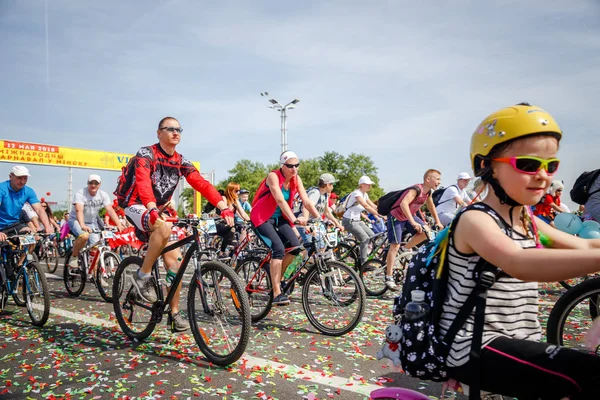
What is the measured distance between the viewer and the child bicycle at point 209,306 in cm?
384

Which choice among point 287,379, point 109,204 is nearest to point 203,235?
point 287,379

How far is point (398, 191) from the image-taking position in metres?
7.41

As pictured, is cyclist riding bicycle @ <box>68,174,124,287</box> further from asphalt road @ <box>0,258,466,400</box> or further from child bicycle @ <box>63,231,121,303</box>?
asphalt road @ <box>0,258,466,400</box>

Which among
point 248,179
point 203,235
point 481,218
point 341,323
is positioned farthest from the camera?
point 248,179

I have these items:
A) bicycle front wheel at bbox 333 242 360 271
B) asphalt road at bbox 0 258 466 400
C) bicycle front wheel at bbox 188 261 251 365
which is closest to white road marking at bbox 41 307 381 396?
asphalt road at bbox 0 258 466 400

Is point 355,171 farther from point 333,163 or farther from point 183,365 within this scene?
point 183,365

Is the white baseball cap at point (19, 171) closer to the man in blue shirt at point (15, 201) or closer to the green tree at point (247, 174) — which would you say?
the man in blue shirt at point (15, 201)

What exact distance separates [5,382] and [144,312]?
139cm

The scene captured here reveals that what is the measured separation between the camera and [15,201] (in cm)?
666

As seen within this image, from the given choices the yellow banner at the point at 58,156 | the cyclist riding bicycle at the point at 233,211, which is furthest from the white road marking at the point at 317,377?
the yellow banner at the point at 58,156

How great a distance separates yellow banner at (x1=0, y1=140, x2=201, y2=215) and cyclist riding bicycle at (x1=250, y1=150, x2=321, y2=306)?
2236cm

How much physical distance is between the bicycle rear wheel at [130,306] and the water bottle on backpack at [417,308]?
12.0ft

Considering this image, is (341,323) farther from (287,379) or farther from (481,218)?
(481,218)

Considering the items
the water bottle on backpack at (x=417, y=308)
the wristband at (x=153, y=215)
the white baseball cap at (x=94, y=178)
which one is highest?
the white baseball cap at (x=94, y=178)
